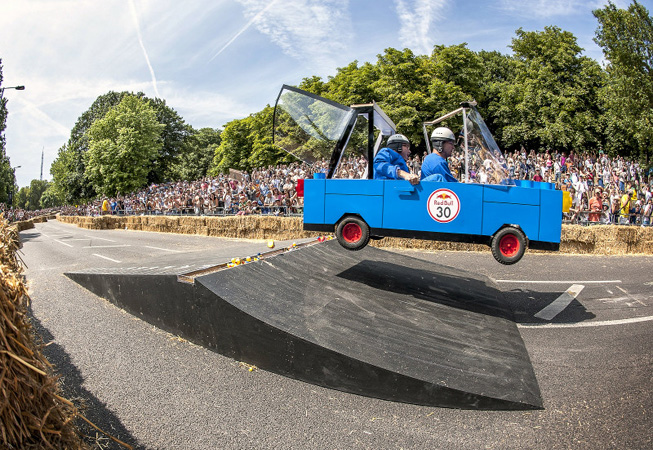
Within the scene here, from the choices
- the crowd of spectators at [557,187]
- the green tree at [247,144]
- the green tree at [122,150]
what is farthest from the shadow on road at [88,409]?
the green tree at [122,150]

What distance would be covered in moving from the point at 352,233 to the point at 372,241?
9907mm

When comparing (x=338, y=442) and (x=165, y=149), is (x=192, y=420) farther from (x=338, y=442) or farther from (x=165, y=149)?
(x=165, y=149)

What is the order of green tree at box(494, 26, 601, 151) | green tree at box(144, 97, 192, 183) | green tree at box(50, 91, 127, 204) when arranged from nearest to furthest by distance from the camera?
green tree at box(494, 26, 601, 151) → green tree at box(50, 91, 127, 204) → green tree at box(144, 97, 192, 183)

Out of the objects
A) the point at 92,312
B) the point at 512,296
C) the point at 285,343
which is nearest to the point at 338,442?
the point at 285,343

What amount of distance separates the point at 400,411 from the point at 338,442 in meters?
0.71

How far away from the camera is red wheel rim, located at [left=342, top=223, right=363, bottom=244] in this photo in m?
6.26

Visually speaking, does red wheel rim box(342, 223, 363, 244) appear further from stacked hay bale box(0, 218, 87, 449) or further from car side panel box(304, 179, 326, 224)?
stacked hay bale box(0, 218, 87, 449)

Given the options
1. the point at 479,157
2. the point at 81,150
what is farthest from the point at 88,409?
the point at 81,150

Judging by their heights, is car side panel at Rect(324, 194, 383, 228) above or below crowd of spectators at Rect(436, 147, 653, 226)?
below

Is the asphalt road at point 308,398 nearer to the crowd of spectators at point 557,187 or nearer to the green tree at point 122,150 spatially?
the crowd of spectators at point 557,187

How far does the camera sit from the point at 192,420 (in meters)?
3.54

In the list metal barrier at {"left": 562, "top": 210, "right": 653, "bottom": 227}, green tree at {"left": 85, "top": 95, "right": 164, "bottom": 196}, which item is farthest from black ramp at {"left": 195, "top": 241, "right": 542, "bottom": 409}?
green tree at {"left": 85, "top": 95, "right": 164, "bottom": 196}

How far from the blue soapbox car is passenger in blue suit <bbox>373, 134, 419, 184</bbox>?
0.49 ft

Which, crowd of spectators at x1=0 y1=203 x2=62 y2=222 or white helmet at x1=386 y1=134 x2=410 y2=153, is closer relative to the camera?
crowd of spectators at x1=0 y1=203 x2=62 y2=222
